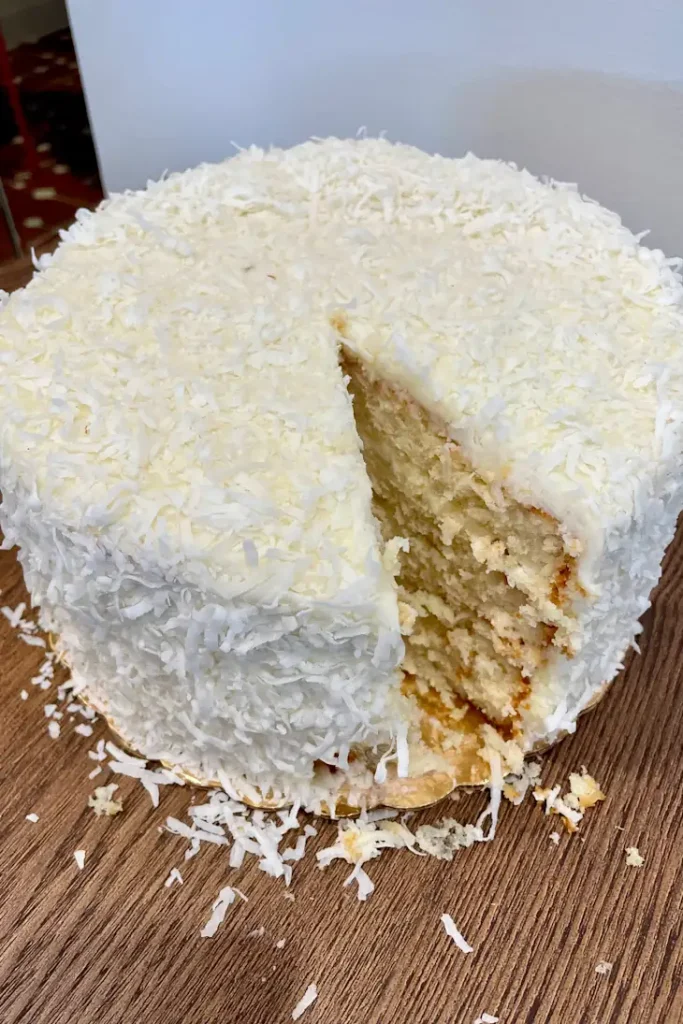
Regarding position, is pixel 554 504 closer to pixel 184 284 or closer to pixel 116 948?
pixel 184 284

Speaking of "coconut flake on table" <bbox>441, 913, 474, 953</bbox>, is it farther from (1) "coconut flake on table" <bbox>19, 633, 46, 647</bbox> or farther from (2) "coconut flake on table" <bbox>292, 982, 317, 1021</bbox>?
(1) "coconut flake on table" <bbox>19, 633, 46, 647</bbox>

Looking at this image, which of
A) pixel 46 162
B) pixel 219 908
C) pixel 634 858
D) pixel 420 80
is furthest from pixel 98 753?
pixel 46 162

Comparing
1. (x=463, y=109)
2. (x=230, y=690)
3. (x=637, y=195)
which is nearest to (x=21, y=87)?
(x=463, y=109)

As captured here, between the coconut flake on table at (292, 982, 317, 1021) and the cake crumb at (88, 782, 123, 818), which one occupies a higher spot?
the cake crumb at (88, 782, 123, 818)

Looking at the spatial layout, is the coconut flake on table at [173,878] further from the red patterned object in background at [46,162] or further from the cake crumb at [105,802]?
the red patterned object in background at [46,162]

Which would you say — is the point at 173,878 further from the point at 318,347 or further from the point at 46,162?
the point at 46,162

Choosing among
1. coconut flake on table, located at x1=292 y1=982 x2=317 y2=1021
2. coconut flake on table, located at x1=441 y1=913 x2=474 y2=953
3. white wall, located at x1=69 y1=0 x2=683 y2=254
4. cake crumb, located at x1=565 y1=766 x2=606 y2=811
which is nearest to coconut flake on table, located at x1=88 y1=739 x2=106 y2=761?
coconut flake on table, located at x1=292 y1=982 x2=317 y2=1021
